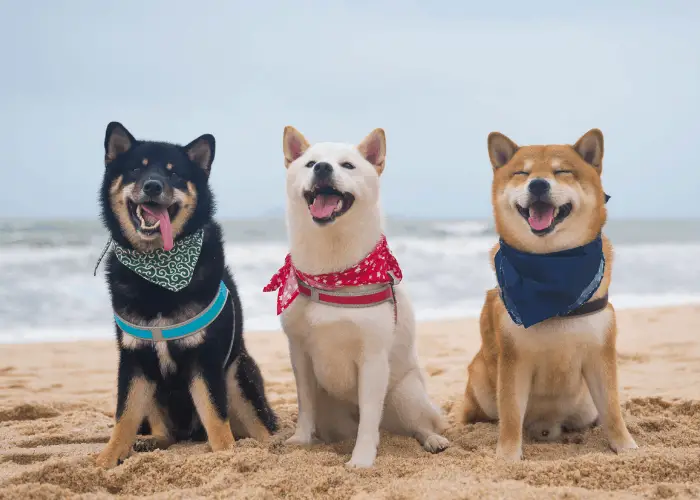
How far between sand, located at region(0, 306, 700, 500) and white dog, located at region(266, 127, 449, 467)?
8.6 inches

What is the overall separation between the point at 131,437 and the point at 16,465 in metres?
0.54

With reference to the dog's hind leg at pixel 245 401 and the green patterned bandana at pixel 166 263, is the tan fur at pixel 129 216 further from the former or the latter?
the dog's hind leg at pixel 245 401

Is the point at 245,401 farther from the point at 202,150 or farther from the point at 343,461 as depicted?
the point at 202,150

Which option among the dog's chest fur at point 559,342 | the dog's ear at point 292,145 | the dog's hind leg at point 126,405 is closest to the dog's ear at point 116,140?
the dog's ear at point 292,145

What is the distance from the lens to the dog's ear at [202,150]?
315cm

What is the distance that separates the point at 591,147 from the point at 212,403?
6.87 feet

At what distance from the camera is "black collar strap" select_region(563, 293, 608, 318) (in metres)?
2.95

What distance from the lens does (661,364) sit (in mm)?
5570

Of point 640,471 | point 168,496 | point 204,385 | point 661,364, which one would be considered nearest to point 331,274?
point 204,385

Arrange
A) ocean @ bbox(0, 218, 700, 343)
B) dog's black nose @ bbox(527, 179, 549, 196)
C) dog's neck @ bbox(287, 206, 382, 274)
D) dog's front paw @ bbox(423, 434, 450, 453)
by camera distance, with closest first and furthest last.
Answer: dog's black nose @ bbox(527, 179, 549, 196)
dog's neck @ bbox(287, 206, 382, 274)
dog's front paw @ bbox(423, 434, 450, 453)
ocean @ bbox(0, 218, 700, 343)

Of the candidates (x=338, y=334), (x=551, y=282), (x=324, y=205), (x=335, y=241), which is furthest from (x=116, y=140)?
(x=551, y=282)

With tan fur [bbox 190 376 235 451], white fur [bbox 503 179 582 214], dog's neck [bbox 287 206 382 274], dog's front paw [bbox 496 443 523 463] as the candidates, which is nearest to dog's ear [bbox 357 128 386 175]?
dog's neck [bbox 287 206 382 274]

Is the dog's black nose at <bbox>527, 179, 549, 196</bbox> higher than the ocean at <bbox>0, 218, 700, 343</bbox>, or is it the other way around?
the dog's black nose at <bbox>527, 179, 549, 196</bbox>

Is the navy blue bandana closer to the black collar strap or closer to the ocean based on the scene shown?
the black collar strap
